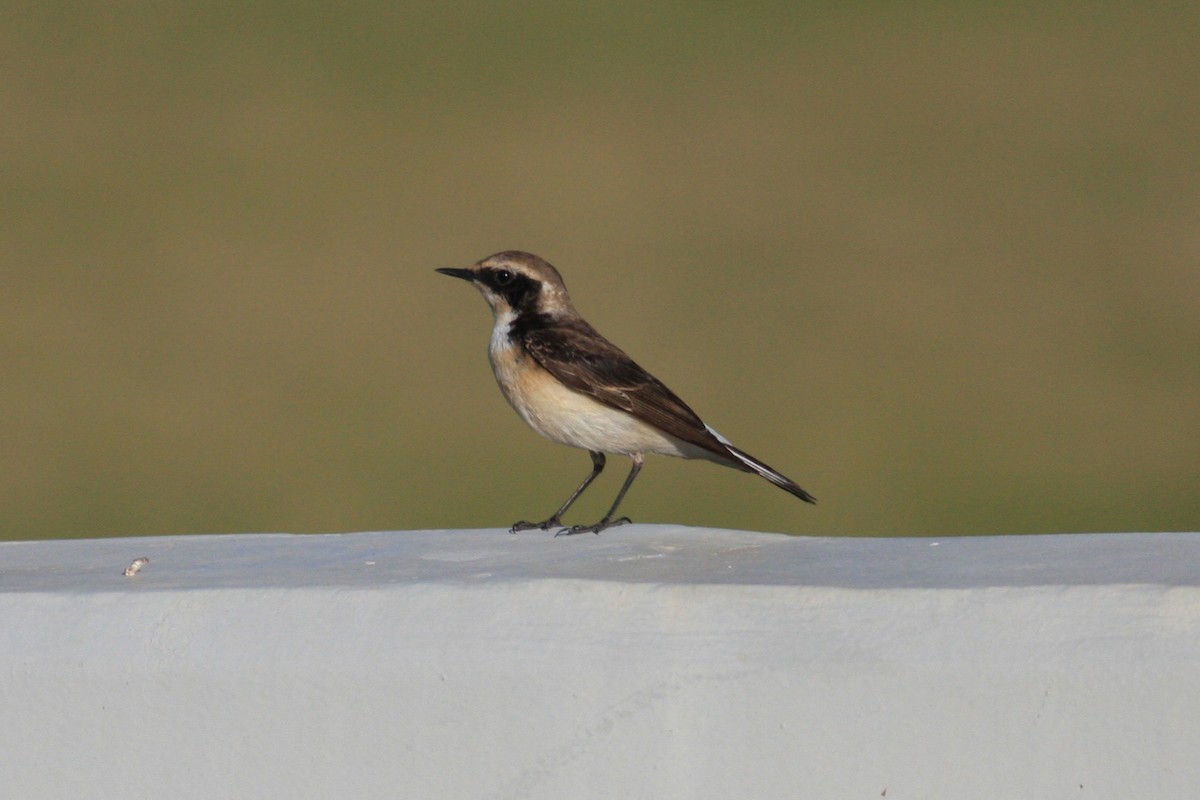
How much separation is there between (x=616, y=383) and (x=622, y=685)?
9.72ft

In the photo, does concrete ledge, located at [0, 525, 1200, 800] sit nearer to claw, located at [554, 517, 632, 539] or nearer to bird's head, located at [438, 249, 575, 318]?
claw, located at [554, 517, 632, 539]

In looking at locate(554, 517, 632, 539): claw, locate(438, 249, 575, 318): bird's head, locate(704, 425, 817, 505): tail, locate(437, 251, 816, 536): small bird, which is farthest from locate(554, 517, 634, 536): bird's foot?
locate(438, 249, 575, 318): bird's head

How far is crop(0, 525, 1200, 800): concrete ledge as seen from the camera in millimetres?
2967

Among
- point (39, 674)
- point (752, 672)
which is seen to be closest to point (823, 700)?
point (752, 672)

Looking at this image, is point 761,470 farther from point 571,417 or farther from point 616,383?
point 571,417

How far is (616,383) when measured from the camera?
600 cm

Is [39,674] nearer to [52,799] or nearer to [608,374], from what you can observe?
[52,799]

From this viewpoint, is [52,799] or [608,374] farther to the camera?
[608,374]

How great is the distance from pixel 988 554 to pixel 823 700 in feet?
2.61

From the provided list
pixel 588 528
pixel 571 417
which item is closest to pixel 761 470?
pixel 571 417

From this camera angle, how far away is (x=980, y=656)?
119 inches

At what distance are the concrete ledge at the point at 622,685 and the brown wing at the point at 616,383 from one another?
2.43 meters

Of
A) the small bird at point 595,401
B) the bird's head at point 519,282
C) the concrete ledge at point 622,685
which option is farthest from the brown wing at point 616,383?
the concrete ledge at point 622,685

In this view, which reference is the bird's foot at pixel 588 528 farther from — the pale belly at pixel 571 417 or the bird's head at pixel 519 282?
the bird's head at pixel 519 282
